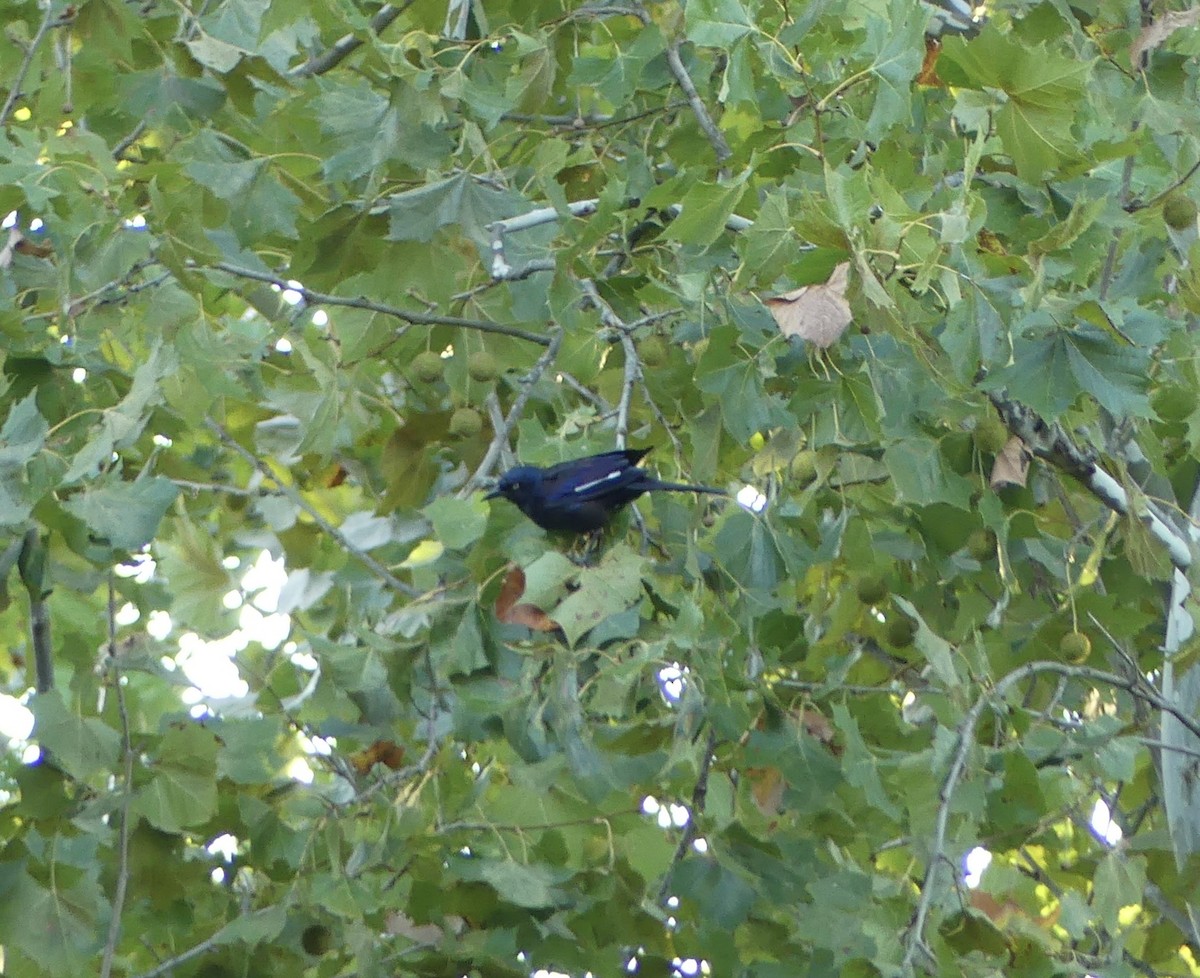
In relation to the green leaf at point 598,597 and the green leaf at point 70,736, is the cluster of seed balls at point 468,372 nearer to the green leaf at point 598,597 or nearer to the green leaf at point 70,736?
the green leaf at point 70,736

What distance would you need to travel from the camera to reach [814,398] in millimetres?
3186

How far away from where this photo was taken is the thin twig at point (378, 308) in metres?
3.42

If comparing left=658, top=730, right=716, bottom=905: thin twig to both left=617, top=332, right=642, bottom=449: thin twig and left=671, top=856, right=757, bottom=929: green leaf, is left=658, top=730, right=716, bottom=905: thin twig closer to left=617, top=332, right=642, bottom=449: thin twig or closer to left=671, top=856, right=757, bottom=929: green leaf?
Answer: left=671, top=856, right=757, bottom=929: green leaf

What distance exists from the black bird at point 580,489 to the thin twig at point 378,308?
340mm

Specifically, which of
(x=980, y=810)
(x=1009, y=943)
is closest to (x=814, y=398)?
(x=980, y=810)

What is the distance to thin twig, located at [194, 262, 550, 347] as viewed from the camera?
3.42 meters

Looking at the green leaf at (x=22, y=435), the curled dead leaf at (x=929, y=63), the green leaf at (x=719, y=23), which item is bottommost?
the green leaf at (x=22, y=435)

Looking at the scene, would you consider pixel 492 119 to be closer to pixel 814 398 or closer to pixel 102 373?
pixel 814 398

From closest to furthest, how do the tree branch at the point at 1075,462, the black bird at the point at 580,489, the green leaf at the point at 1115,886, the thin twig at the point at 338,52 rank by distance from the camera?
the green leaf at the point at 1115,886 < the tree branch at the point at 1075,462 < the black bird at the point at 580,489 < the thin twig at the point at 338,52

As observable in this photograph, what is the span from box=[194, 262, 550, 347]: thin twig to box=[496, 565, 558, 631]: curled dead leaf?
82 cm

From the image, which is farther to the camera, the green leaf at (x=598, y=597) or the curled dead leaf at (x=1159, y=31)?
the curled dead leaf at (x=1159, y=31)

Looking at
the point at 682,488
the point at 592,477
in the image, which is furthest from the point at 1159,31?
the point at 592,477

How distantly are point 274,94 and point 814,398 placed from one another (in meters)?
1.64

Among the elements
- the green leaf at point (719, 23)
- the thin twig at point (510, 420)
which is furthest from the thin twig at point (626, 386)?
the green leaf at point (719, 23)
